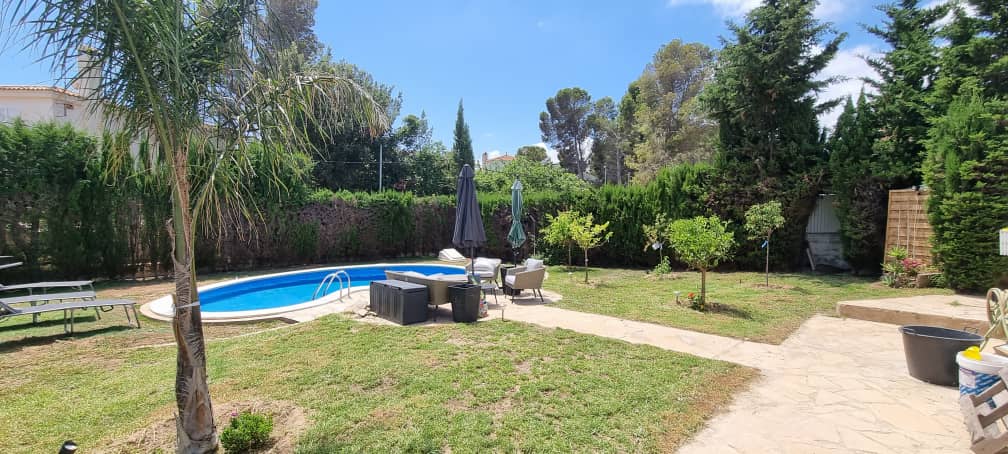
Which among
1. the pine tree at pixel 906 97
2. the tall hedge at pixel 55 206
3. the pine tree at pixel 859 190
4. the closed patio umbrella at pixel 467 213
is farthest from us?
the pine tree at pixel 859 190

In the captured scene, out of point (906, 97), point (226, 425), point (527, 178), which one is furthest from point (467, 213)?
point (527, 178)

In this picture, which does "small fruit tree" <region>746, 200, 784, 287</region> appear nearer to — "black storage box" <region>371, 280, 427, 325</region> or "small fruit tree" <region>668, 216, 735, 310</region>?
"small fruit tree" <region>668, 216, 735, 310</region>

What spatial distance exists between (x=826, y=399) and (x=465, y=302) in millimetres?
4448

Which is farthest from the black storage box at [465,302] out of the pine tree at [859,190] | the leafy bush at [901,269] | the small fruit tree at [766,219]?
the pine tree at [859,190]

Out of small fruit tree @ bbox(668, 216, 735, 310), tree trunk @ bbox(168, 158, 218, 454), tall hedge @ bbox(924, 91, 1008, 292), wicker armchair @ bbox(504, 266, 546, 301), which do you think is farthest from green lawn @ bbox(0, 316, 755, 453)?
tall hedge @ bbox(924, 91, 1008, 292)

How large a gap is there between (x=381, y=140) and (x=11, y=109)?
52.4 ft

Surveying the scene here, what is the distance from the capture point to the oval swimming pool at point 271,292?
757 centimetres

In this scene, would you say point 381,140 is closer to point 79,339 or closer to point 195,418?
point 79,339

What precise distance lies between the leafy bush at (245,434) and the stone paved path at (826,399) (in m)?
3.00

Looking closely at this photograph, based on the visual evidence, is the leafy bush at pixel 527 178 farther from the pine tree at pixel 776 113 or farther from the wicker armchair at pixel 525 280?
the wicker armchair at pixel 525 280

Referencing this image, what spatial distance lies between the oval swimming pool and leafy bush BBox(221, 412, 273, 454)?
A: 4614mm

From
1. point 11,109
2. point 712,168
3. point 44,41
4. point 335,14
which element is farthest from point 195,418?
point 11,109

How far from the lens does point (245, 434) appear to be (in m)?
2.90

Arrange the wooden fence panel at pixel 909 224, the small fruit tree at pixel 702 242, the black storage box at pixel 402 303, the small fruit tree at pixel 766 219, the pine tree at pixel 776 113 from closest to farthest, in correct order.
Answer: the black storage box at pixel 402 303 < the small fruit tree at pixel 702 242 < the wooden fence panel at pixel 909 224 < the small fruit tree at pixel 766 219 < the pine tree at pixel 776 113
